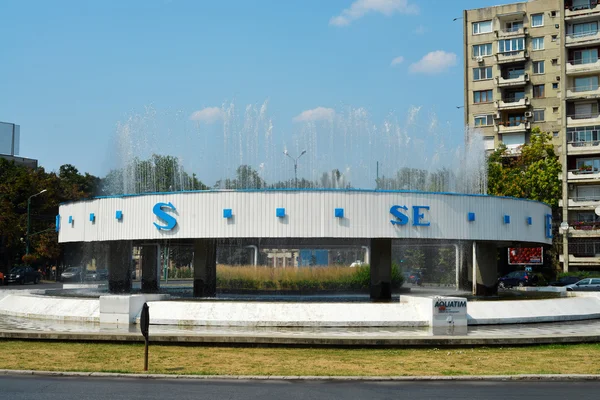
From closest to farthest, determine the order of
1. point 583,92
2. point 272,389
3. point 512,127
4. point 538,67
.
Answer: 1. point 272,389
2. point 583,92
3. point 512,127
4. point 538,67

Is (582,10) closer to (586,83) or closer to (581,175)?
(586,83)

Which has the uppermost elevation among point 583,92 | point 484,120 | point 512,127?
point 583,92

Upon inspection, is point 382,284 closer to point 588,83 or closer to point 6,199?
point 588,83

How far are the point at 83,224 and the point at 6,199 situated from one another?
4983cm

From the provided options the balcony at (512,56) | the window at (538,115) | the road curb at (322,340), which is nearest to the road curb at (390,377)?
the road curb at (322,340)

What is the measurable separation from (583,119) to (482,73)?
554 inches

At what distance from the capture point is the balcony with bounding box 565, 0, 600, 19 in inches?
2965

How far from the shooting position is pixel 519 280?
64375 mm

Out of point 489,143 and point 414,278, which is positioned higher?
point 489,143

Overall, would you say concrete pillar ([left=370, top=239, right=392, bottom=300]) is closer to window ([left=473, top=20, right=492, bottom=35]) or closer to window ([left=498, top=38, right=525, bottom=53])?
window ([left=498, top=38, right=525, bottom=53])

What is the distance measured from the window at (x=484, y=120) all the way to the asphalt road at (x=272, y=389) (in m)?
70.8

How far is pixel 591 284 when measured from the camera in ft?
178

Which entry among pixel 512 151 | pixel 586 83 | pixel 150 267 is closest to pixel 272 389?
pixel 150 267

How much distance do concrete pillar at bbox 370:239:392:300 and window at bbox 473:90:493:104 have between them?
5550 centimetres
